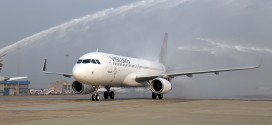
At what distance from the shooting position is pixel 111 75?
31.9 meters

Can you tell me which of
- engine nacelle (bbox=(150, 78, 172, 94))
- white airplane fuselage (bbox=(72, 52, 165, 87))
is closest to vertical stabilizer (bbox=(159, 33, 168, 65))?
white airplane fuselage (bbox=(72, 52, 165, 87))

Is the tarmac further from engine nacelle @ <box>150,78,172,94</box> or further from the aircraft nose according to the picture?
engine nacelle @ <box>150,78,172,94</box>

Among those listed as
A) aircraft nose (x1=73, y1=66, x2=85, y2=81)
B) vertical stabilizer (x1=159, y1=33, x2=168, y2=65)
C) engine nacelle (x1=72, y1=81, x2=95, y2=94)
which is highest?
vertical stabilizer (x1=159, y1=33, x2=168, y2=65)

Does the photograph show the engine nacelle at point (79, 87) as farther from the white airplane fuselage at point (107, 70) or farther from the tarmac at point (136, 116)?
the tarmac at point (136, 116)

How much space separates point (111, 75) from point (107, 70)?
95cm

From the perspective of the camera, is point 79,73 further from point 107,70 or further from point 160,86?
point 160,86

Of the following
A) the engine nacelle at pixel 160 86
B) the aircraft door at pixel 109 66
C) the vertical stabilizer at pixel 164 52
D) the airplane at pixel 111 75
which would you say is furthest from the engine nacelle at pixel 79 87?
the vertical stabilizer at pixel 164 52

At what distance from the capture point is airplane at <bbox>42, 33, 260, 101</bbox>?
95.9 ft

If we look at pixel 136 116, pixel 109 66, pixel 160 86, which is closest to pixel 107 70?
pixel 109 66

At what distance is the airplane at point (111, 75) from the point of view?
29.2 meters

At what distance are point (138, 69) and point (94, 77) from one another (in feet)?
28.8

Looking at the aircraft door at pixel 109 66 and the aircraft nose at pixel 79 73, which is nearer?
the aircraft nose at pixel 79 73

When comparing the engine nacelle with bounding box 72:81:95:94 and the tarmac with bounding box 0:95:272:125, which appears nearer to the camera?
the tarmac with bounding box 0:95:272:125

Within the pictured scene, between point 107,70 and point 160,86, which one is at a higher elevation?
point 107,70
